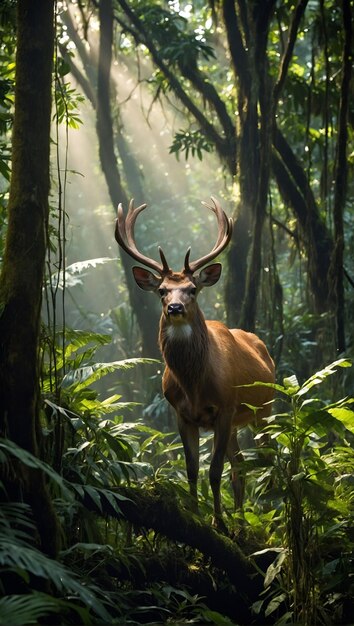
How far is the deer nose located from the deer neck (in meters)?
0.30

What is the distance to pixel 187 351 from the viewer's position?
24.5 feet

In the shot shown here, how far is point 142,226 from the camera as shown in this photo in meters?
29.7

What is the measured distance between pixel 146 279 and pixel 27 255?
2804 mm

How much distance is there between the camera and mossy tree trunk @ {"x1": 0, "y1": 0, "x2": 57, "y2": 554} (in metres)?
5.02

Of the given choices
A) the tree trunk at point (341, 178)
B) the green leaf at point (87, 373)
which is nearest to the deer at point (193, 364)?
the green leaf at point (87, 373)

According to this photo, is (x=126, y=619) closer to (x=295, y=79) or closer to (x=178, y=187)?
(x=295, y=79)

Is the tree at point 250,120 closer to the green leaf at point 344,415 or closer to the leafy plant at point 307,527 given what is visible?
the green leaf at point 344,415

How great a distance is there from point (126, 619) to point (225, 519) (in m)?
2.05

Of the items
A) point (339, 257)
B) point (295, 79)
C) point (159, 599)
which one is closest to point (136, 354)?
point (295, 79)

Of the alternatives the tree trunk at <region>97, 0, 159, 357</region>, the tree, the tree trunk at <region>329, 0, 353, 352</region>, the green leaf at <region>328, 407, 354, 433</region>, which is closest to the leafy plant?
the green leaf at <region>328, 407, 354, 433</region>

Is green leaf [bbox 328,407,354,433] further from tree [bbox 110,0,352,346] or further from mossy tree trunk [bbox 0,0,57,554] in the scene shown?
tree [bbox 110,0,352,346]

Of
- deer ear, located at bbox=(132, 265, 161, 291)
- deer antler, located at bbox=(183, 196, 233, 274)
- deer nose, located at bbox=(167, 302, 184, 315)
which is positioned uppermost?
deer antler, located at bbox=(183, 196, 233, 274)

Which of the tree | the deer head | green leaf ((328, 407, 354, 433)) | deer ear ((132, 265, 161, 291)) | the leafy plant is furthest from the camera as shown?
the tree

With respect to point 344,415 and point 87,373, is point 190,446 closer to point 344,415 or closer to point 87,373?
point 87,373
